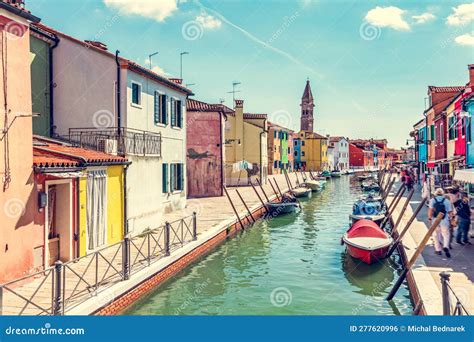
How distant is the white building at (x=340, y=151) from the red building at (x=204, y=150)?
70.0 meters

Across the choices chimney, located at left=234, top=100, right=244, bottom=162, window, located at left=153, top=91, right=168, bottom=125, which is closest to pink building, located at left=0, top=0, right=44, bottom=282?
window, located at left=153, top=91, right=168, bottom=125

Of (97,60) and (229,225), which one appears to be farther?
(229,225)

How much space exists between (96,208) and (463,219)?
→ 12.2m

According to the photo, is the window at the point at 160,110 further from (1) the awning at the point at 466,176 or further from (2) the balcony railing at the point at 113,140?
(1) the awning at the point at 466,176

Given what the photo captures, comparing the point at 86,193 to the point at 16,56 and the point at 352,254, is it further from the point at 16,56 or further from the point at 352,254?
the point at 352,254

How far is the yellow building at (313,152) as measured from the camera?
8725 cm

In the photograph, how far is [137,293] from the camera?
11.3m

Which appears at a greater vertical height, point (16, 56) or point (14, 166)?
point (16, 56)

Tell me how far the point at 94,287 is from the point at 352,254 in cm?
950

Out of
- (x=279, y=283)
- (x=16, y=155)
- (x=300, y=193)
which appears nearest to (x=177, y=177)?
(x=279, y=283)

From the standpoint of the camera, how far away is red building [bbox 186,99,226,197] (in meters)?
33.1
